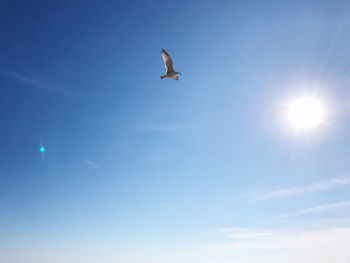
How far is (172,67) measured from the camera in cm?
7081
